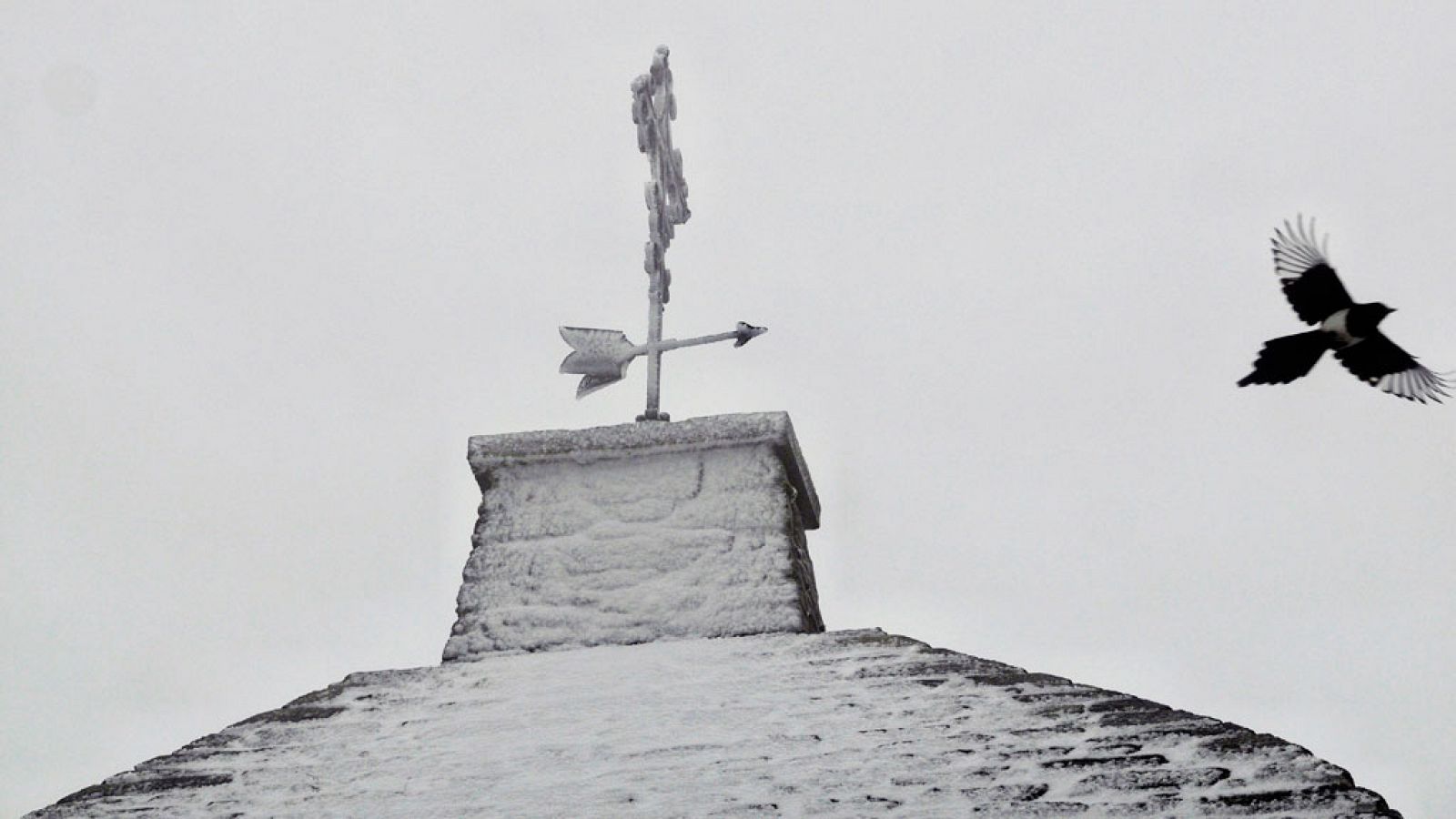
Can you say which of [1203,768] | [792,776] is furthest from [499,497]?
[1203,768]

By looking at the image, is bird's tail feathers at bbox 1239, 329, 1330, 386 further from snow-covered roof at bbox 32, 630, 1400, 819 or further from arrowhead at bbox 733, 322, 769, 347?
arrowhead at bbox 733, 322, 769, 347

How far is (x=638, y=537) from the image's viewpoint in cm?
505

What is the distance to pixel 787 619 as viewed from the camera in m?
4.66

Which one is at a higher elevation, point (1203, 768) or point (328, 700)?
point (328, 700)

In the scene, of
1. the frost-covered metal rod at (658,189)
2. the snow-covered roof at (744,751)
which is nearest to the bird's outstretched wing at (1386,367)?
the snow-covered roof at (744,751)

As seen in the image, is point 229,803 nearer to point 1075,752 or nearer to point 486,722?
point 486,722

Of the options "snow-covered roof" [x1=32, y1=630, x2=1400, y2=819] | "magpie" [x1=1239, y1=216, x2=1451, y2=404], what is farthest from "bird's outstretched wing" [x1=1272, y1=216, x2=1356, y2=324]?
"snow-covered roof" [x1=32, y1=630, x2=1400, y2=819]

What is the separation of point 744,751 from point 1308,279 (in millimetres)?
1921

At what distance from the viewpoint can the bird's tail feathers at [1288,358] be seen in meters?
3.68

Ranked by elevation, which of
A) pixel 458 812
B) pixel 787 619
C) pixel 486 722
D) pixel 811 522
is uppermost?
pixel 811 522

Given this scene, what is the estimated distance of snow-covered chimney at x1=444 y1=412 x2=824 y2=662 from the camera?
15.6 ft

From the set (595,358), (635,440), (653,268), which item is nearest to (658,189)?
(653,268)

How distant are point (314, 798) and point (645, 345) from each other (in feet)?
8.71

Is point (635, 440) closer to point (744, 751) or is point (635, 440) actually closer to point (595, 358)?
point (595, 358)
